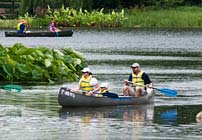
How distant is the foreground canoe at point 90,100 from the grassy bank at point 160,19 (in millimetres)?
62669

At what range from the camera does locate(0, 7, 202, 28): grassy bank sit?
298 ft

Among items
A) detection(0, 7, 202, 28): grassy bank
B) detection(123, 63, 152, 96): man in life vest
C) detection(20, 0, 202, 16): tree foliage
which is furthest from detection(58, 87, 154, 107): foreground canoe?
detection(20, 0, 202, 16): tree foliage

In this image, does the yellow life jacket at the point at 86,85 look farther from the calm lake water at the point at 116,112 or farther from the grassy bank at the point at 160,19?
the grassy bank at the point at 160,19

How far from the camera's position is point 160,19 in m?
93.1

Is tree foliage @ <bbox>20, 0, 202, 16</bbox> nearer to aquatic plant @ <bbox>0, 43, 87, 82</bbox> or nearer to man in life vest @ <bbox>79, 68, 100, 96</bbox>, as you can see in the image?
aquatic plant @ <bbox>0, 43, 87, 82</bbox>

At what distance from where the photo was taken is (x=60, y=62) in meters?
36.3

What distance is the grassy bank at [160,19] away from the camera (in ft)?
298

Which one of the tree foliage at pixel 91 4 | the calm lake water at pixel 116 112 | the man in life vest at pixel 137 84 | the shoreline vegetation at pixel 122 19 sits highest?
the man in life vest at pixel 137 84

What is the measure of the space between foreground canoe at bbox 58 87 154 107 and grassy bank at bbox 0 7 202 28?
62669 millimetres

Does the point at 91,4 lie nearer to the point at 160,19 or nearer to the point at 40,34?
the point at 160,19

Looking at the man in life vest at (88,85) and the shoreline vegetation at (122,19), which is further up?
the man in life vest at (88,85)

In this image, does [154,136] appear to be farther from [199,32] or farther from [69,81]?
[199,32]

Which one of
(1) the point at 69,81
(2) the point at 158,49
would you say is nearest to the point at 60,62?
(1) the point at 69,81

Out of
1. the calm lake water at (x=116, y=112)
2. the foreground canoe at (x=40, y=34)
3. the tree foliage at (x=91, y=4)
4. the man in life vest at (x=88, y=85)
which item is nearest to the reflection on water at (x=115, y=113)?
the calm lake water at (x=116, y=112)
